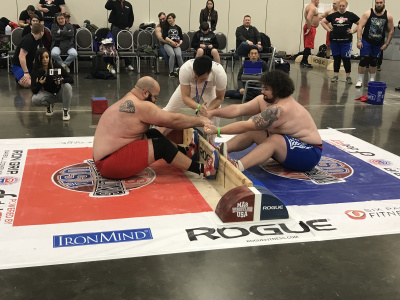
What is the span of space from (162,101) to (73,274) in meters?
6.11

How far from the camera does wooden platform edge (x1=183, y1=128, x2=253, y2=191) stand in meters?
4.05

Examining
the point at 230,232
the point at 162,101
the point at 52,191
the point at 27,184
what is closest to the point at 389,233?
the point at 230,232

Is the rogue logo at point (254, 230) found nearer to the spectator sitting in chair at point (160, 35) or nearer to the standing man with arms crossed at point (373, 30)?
the standing man with arms crossed at point (373, 30)

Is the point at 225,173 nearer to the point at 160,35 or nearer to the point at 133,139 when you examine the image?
the point at 133,139

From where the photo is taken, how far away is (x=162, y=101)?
29.2ft

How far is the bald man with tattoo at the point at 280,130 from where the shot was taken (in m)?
4.71

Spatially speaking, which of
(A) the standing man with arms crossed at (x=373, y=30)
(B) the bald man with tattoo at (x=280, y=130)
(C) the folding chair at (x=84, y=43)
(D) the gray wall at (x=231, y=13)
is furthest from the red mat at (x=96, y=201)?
(D) the gray wall at (x=231, y=13)

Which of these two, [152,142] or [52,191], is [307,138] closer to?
[152,142]

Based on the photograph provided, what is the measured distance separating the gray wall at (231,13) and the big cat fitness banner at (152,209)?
9375 millimetres

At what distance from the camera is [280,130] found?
4.80 metres

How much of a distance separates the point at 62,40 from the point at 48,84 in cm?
460

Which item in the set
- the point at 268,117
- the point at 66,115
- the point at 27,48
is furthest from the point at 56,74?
the point at 268,117

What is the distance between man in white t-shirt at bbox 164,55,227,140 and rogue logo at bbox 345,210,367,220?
189cm

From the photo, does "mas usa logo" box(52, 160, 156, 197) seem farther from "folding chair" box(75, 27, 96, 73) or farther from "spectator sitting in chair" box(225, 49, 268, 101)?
"folding chair" box(75, 27, 96, 73)
